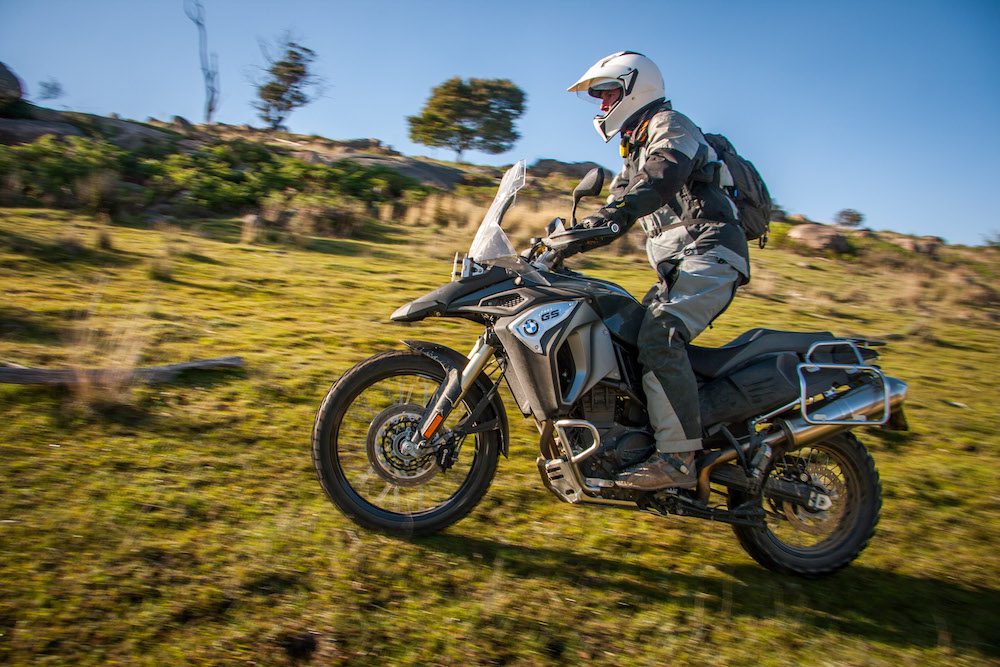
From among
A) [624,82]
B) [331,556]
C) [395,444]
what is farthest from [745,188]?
[331,556]

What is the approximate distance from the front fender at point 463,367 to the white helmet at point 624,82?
1.39m

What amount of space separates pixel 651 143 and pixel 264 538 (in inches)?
104

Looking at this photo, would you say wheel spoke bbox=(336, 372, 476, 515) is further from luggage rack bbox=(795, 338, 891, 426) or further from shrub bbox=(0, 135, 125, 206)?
shrub bbox=(0, 135, 125, 206)

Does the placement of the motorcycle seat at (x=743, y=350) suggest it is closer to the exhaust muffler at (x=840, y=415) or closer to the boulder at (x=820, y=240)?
the exhaust muffler at (x=840, y=415)

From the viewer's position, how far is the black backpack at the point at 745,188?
377cm

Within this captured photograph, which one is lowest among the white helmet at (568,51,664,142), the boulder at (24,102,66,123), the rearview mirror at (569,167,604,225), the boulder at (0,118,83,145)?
the rearview mirror at (569,167,604,225)

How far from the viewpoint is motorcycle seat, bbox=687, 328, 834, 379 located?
3748 millimetres

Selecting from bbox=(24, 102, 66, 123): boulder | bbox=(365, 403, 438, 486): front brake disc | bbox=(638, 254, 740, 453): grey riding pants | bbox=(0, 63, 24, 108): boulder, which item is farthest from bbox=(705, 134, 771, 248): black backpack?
bbox=(24, 102, 66, 123): boulder

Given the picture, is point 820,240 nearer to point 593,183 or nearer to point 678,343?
point 678,343

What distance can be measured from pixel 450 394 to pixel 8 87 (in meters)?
22.2

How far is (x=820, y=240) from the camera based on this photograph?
19906mm

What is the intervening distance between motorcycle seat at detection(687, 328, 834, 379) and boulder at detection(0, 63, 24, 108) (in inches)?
848

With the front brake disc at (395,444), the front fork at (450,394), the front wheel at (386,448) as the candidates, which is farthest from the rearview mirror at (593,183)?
the front brake disc at (395,444)

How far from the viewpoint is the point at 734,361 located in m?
3.77
